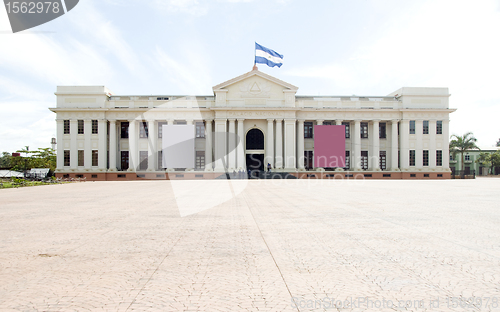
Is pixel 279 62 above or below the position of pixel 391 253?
above

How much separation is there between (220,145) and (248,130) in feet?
14.8

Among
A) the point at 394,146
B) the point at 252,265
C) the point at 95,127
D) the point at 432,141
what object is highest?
the point at 95,127

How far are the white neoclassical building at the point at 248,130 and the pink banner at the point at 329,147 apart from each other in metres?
1.17

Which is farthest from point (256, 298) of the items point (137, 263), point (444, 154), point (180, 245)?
point (444, 154)

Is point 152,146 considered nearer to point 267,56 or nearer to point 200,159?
point 200,159

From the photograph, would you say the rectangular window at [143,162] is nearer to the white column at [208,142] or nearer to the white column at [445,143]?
the white column at [208,142]

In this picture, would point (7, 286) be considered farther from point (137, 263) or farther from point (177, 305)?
point (177, 305)

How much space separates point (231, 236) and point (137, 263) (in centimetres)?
245

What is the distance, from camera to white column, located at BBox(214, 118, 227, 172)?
1702 inches

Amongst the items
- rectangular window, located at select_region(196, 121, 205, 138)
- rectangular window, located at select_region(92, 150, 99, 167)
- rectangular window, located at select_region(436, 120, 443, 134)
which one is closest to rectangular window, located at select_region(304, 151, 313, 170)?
rectangular window, located at select_region(196, 121, 205, 138)

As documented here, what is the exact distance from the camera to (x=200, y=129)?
45.8 metres

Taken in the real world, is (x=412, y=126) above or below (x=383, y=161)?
above

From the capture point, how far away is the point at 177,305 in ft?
12.3

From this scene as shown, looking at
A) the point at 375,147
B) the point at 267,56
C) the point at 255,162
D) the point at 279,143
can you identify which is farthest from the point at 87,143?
the point at 375,147
